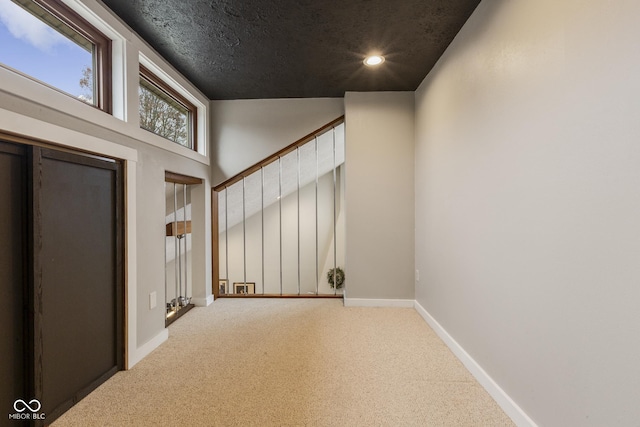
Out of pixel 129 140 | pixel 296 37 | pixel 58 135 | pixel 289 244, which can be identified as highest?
pixel 296 37

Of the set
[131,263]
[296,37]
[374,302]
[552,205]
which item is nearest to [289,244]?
[374,302]

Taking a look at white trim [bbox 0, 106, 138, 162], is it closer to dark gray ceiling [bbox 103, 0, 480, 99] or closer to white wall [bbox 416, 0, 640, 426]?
dark gray ceiling [bbox 103, 0, 480, 99]

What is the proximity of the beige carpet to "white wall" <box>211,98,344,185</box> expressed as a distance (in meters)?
1.84

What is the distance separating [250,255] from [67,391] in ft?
13.8

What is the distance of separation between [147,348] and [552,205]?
264 cm

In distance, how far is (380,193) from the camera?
3115 mm

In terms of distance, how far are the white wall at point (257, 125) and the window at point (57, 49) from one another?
152 cm

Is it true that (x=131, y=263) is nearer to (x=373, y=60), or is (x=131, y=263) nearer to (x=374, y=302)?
(x=374, y=302)

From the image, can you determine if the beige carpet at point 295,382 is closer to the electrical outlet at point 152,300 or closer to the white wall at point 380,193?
the electrical outlet at point 152,300

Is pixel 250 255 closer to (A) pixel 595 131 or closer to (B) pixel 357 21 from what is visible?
(B) pixel 357 21

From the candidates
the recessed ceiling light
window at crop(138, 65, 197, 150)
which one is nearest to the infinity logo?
window at crop(138, 65, 197, 150)

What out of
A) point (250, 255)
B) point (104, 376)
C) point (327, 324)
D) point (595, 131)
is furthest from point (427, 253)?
point (250, 255)

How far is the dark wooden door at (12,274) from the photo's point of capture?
4.13 feet

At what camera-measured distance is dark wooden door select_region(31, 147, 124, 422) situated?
140 centimetres
